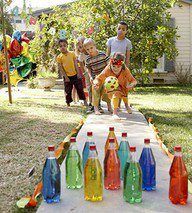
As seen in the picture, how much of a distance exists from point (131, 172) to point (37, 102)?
832 centimetres

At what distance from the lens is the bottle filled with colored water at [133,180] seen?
3.70m

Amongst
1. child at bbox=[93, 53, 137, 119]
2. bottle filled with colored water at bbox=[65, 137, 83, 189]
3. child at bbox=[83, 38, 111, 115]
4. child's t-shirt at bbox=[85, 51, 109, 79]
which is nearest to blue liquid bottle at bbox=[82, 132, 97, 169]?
bottle filled with colored water at bbox=[65, 137, 83, 189]

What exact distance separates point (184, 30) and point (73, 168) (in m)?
14.8

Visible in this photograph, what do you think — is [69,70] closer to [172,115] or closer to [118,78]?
[118,78]

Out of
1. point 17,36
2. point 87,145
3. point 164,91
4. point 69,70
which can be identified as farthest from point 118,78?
point 17,36

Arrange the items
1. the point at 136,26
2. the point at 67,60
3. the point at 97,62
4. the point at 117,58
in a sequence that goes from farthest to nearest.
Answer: the point at 136,26 → the point at 67,60 → the point at 97,62 → the point at 117,58

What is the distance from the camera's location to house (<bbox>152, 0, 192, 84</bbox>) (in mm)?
17922

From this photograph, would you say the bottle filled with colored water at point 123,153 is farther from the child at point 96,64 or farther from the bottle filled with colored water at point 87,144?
the child at point 96,64

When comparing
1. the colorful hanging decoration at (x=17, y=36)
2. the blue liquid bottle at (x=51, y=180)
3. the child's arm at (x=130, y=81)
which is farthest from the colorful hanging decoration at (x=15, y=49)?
the blue liquid bottle at (x=51, y=180)

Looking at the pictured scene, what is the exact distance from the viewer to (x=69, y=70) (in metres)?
10.2

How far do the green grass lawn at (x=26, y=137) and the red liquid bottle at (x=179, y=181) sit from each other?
137 centimetres

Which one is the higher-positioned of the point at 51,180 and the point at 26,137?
the point at 51,180

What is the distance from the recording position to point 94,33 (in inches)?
590

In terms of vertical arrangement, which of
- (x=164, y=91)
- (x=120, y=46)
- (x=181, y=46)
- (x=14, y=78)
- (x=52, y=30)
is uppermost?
(x=52, y=30)
